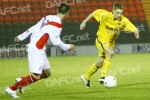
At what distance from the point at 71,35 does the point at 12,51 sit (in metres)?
2.71

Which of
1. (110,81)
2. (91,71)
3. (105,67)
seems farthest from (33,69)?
(91,71)

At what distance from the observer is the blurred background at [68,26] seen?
21219 mm

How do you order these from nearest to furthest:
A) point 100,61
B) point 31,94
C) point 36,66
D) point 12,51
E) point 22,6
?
point 36,66 < point 31,94 < point 100,61 < point 12,51 < point 22,6

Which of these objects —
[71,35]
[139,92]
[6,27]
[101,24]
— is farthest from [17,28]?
[139,92]

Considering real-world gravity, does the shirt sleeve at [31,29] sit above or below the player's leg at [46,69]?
above

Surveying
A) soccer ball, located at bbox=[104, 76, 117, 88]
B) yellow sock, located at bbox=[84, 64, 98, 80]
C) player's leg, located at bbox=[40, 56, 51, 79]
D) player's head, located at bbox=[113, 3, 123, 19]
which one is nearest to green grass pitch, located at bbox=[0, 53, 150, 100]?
soccer ball, located at bbox=[104, 76, 117, 88]

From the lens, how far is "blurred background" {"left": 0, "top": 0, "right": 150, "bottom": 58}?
835 inches

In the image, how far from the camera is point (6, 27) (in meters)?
21.5

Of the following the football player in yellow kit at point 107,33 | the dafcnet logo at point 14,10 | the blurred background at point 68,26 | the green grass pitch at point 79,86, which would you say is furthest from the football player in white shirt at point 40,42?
the dafcnet logo at point 14,10

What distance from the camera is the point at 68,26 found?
71.9 ft

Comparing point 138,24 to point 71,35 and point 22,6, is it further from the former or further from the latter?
point 22,6

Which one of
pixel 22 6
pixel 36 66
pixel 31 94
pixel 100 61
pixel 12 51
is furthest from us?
pixel 22 6

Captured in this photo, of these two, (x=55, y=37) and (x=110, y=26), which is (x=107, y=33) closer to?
A: (x=110, y=26)

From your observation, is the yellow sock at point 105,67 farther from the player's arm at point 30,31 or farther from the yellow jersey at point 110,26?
the player's arm at point 30,31
